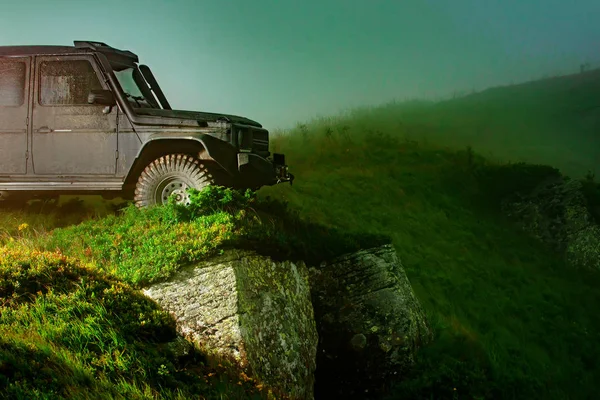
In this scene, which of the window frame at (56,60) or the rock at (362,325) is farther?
the window frame at (56,60)

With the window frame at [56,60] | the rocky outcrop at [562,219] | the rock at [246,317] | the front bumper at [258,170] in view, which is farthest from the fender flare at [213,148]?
the rocky outcrop at [562,219]

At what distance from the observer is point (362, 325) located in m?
8.94

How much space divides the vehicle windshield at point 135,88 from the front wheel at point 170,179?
1.34 m

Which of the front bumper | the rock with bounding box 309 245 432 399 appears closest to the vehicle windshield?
the front bumper

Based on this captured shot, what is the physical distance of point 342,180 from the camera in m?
17.5

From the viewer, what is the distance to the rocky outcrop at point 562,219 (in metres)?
19.5

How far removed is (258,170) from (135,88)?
2607 mm

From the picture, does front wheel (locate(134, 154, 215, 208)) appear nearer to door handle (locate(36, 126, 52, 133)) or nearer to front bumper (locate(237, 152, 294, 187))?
front bumper (locate(237, 152, 294, 187))

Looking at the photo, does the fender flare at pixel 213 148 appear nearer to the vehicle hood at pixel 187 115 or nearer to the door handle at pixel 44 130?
the vehicle hood at pixel 187 115

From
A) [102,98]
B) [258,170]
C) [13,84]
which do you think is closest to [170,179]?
[258,170]

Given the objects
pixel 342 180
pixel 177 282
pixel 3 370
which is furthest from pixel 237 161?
pixel 342 180

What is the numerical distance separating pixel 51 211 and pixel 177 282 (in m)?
3.96

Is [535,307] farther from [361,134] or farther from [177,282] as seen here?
[177,282]

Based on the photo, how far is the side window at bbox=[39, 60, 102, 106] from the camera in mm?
9000
